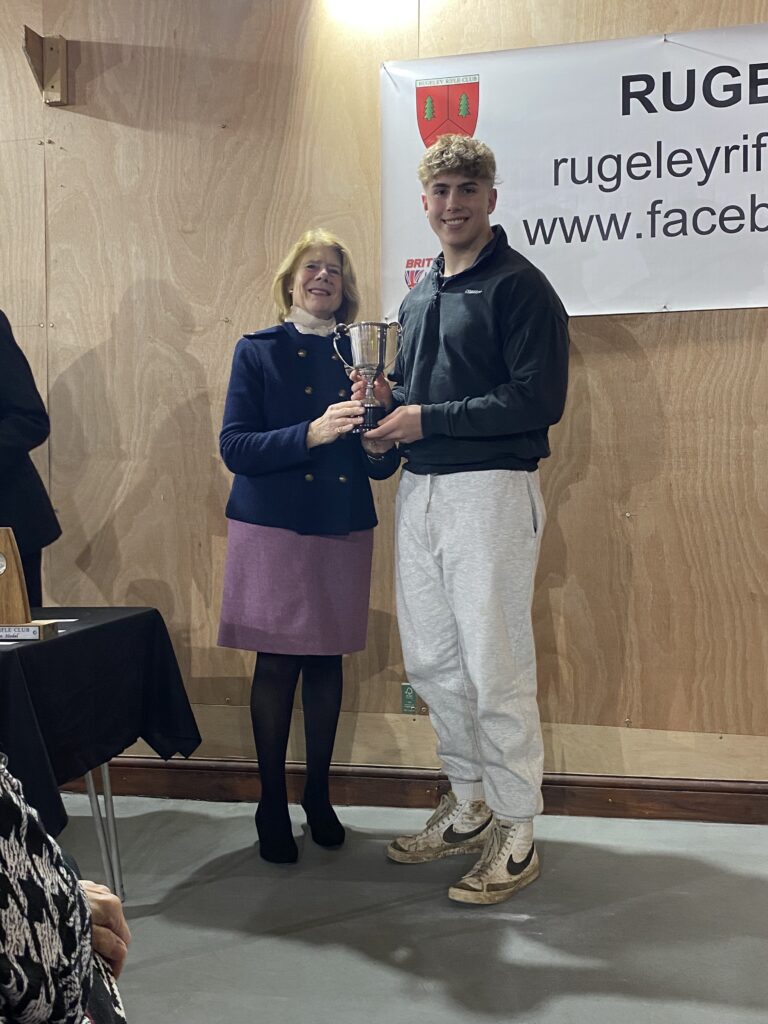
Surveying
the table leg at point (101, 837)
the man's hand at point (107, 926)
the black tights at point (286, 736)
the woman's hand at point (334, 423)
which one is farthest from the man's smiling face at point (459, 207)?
the man's hand at point (107, 926)

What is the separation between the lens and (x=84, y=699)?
198cm

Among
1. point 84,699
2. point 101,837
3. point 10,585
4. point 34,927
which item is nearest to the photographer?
point 34,927

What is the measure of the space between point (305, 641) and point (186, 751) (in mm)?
390

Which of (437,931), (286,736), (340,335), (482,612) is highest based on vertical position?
(340,335)

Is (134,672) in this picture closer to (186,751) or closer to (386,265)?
(186,751)

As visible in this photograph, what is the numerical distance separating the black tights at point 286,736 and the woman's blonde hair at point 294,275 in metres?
0.91

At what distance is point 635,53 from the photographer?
2.79 meters

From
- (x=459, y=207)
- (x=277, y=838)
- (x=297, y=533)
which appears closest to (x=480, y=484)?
(x=297, y=533)

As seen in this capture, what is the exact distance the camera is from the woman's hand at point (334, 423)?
2373 mm

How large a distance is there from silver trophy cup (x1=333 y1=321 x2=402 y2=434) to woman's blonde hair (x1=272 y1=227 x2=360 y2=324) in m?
0.29

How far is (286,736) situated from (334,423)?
2.66 feet

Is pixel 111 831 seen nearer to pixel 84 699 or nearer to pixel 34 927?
pixel 84 699

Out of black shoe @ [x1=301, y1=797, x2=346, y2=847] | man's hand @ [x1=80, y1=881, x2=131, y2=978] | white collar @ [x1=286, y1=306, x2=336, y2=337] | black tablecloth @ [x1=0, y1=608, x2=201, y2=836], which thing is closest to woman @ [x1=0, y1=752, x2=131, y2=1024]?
man's hand @ [x1=80, y1=881, x2=131, y2=978]

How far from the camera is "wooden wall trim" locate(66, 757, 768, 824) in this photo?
2793 mm
